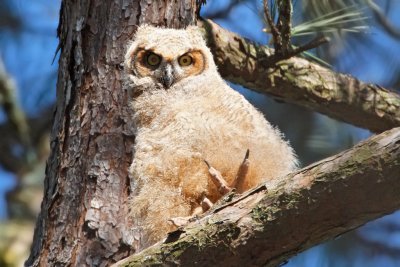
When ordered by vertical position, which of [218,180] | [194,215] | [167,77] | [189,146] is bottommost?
[194,215]

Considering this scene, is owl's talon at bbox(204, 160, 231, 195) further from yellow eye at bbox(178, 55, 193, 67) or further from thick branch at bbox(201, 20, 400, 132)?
thick branch at bbox(201, 20, 400, 132)

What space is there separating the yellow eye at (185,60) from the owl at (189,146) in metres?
0.02

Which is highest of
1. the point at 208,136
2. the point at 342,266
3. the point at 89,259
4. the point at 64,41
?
the point at 64,41

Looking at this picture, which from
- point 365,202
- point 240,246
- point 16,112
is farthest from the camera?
point 16,112

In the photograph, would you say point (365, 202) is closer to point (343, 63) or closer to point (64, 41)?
point (64, 41)

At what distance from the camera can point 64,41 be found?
3.34 m

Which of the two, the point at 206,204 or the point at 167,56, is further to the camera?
the point at 167,56

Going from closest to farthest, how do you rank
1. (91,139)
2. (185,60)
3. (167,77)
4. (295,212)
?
(295,212), (167,77), (185,60), (91,139)

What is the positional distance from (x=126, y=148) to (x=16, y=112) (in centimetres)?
222

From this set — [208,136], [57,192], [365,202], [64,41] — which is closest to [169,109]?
[208,136]

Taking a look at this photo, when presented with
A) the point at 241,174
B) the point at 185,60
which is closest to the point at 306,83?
the point at 185,60

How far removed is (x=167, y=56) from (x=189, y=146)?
532 mm

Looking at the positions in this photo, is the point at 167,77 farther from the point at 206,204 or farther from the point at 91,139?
the point at 206,204

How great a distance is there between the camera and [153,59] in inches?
117
